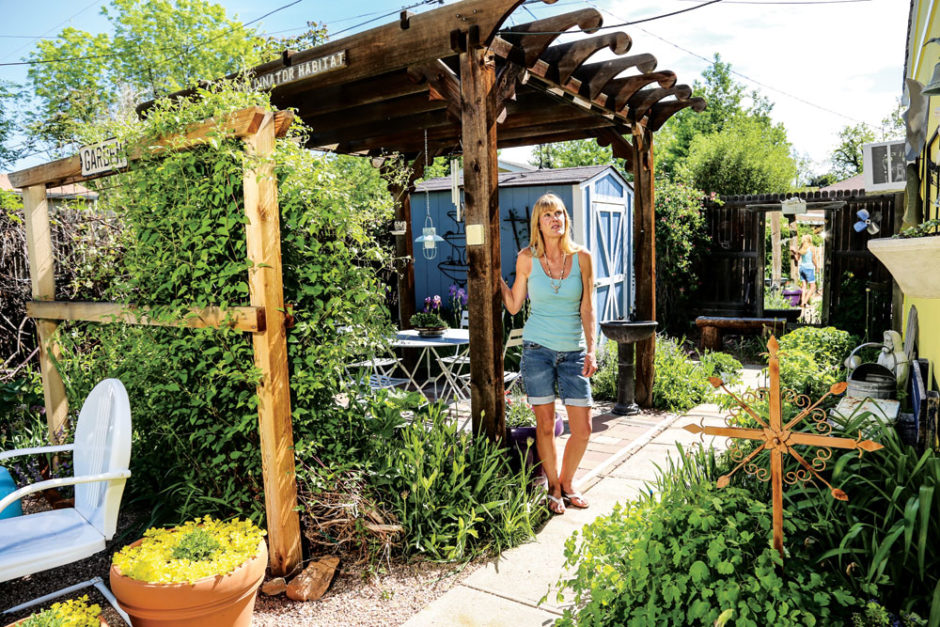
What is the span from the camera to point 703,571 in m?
2.11

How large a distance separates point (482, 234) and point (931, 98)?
2458 mm

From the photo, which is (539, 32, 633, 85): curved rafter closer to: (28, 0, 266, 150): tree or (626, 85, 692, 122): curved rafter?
(626, 85, 692, 122): curved rafter

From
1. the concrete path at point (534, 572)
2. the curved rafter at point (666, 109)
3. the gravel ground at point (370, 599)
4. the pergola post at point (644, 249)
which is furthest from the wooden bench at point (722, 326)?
the gravel ground at point (370, 599)

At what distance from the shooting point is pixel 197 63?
23156 mm

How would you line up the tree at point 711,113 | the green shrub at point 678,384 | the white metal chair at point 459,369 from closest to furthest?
the white metal chair at point 459,369
the green shrub at point 678,384
the tree at point 711,113

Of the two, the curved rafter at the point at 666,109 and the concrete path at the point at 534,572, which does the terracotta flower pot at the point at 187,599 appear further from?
the curved rafter at the point at 666,109

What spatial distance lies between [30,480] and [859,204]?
11.0 metres

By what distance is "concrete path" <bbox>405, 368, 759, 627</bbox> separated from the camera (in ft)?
8.80

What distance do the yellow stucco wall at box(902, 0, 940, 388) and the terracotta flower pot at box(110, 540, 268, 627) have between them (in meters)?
3.24

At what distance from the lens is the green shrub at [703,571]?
2.04 meters

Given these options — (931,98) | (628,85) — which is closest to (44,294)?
(628,85)

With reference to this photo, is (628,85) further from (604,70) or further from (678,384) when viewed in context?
(678,384)

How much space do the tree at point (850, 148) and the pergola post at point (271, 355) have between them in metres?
35.9

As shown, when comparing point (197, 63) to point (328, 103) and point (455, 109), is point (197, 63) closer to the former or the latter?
point (328, 103)
